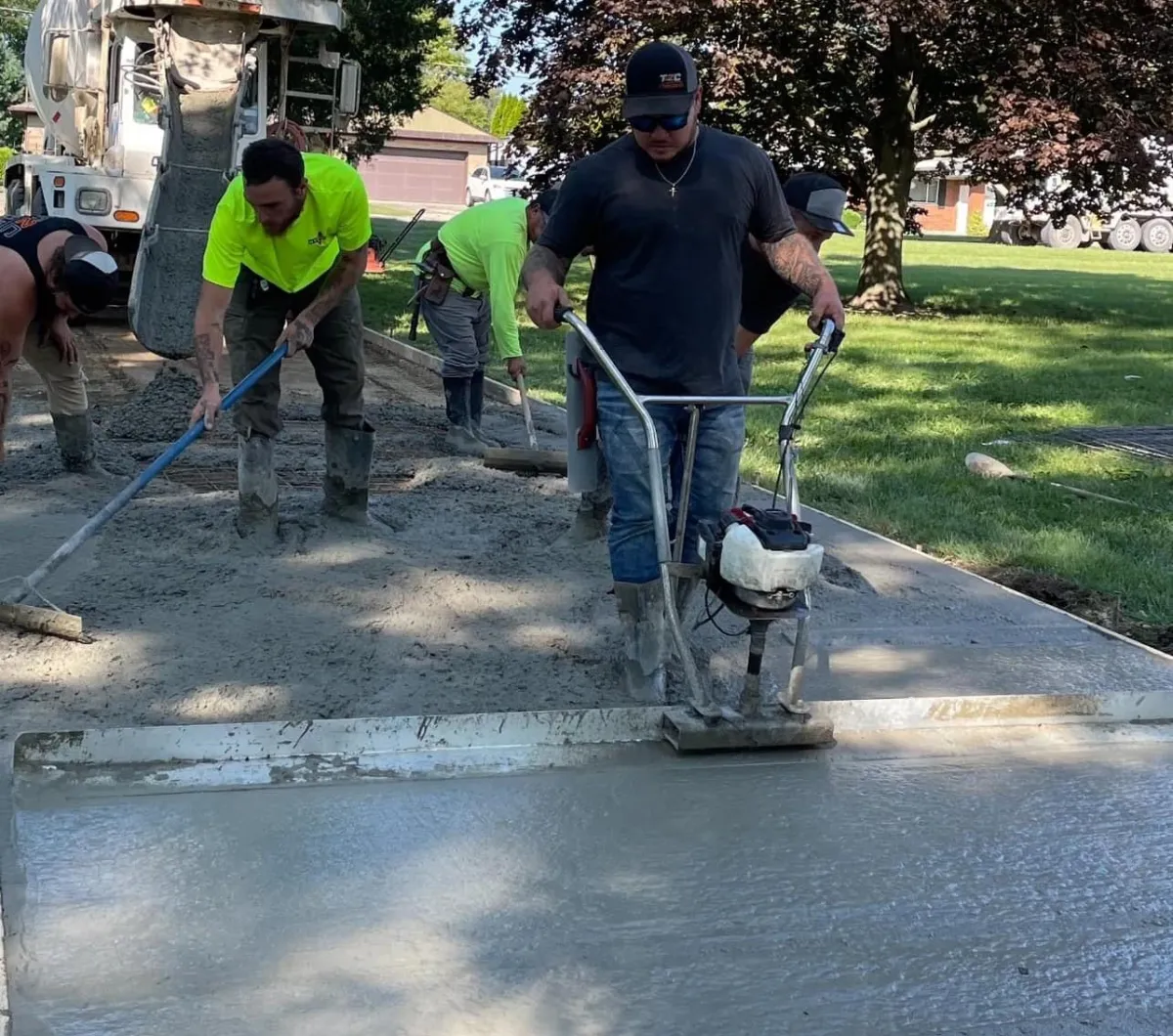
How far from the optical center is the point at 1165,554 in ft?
21.8

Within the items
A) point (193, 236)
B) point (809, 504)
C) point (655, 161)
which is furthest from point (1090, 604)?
point (193, 236)

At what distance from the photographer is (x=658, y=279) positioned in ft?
14.6

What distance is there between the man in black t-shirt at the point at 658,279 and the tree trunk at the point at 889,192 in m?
14.6

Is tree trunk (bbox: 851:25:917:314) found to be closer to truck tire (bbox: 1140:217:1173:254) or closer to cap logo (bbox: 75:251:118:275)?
cap logo (bbox: 75:251:118:275)

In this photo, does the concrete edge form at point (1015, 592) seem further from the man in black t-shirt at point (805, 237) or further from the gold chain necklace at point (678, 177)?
the gold chain necklace at point (678, 177)

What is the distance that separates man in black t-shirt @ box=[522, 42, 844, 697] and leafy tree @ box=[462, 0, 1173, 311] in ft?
39.0

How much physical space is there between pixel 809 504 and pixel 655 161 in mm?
3512

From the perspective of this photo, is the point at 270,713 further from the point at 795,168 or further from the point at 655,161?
the point at 795,168

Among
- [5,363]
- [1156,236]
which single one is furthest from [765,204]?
[1156,236]

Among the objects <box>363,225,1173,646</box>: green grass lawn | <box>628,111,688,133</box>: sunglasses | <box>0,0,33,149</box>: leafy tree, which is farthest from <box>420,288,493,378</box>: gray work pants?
<box>0,0,33,149</box>: leafy tree

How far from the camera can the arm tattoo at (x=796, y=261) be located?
4.62 meters

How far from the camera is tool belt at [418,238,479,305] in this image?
8055mm

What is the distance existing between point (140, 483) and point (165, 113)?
8403 mm

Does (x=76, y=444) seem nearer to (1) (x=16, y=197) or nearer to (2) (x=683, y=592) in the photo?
(2) (x=683, y=592)
